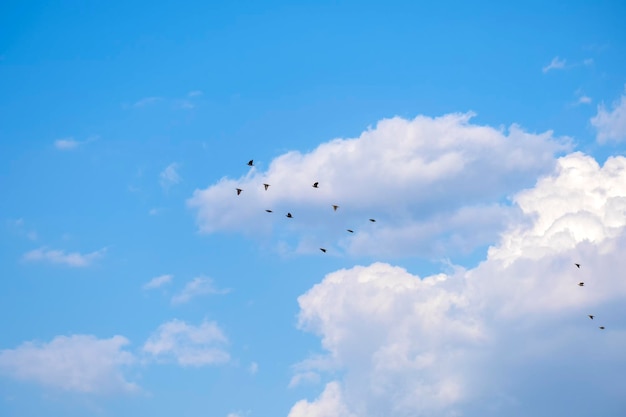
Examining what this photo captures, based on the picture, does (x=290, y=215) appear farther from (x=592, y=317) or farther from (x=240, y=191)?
(x=592, y=317)

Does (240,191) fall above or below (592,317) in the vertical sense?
above

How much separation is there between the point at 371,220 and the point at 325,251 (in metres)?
15.3

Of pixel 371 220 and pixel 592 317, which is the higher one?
pixel 371 220

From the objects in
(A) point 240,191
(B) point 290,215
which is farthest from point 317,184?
(A) point 240,191

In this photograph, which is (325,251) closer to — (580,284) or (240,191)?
(240,191)

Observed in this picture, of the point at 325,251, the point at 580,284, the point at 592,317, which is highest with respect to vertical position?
the point at 325,251

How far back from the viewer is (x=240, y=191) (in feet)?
289

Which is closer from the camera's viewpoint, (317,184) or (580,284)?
(317,184)

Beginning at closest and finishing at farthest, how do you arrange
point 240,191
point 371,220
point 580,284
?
1. point 240,191
2. point 371,220
3. point 580,284

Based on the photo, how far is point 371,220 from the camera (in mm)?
94188

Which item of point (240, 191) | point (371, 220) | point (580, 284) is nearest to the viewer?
point (240, 191)

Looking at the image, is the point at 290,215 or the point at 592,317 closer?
the point at 290,215

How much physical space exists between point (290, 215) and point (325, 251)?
14.0 metres

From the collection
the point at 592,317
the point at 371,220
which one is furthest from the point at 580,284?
the point at 371,220
